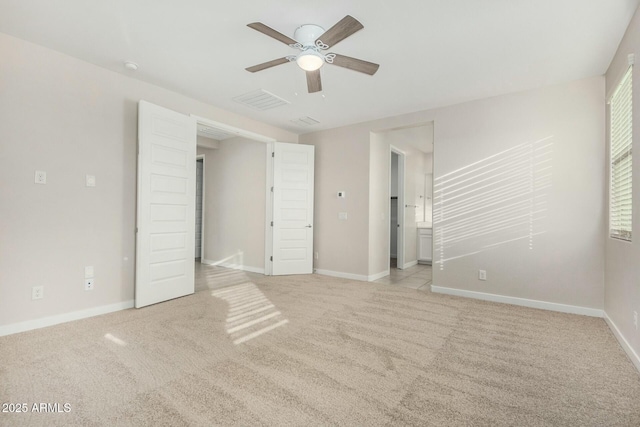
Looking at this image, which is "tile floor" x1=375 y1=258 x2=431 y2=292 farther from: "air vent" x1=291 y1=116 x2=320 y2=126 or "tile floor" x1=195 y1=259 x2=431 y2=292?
"air vent" x1=291 y1=116 x2=320 y2=126

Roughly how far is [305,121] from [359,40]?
2478mm

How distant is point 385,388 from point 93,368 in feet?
6.48

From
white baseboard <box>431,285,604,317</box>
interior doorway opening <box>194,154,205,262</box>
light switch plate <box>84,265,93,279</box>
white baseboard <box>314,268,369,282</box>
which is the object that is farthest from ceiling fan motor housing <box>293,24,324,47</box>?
interior doorway opening <box>194,154,205,262</box>

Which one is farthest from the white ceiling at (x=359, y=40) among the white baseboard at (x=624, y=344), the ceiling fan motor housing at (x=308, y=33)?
the white baseboard at (x=624, y=344)

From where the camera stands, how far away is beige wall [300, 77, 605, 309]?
337cm

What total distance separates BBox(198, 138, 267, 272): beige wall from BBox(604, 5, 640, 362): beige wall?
477 centimetres

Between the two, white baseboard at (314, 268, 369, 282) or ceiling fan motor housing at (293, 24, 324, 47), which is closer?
ceiling fan motor housing at (293, 24, 324, 47)

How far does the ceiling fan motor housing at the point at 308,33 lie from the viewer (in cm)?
247

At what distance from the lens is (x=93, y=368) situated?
212 cm

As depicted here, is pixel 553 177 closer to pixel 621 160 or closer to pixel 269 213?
pixel 621 160

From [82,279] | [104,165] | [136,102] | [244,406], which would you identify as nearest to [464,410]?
[244,406]

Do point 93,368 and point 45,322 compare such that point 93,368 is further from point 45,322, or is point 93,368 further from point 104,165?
point 104,165

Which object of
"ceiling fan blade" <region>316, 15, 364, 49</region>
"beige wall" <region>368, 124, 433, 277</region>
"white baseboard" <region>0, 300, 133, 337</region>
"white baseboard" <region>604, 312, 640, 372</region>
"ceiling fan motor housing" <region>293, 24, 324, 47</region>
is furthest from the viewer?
"beige wall" <region>368, 124, 433, 277</region>

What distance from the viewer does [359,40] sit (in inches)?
107
